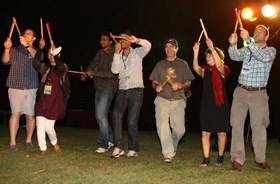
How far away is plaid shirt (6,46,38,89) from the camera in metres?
7.57

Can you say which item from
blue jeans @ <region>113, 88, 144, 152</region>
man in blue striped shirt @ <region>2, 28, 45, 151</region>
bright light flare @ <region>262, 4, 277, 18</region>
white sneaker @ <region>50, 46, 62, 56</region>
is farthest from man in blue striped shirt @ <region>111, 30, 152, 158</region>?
bright light flare @ <region>262, 4, 277, 18</region>

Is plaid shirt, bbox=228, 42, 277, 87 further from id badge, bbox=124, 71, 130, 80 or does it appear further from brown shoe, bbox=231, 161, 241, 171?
id badge, bbox=124, 71, 130, 80

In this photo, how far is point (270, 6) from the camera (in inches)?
401

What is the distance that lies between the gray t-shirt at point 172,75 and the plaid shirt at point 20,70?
217 centimetres

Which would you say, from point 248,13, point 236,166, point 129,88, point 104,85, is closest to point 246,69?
point 236,166

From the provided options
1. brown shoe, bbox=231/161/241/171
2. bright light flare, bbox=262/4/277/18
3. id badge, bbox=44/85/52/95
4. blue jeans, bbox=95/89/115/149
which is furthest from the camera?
bright light flare, bbox=262/4/277/18

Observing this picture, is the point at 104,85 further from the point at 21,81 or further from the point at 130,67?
the point at 21,81

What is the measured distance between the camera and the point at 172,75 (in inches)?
273

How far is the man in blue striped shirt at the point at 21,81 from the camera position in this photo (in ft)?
24.7

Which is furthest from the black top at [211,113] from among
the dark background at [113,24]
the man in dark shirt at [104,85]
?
the dark background at [113,24]

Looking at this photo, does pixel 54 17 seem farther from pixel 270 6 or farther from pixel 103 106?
pixel 103 106

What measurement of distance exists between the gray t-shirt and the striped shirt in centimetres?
33

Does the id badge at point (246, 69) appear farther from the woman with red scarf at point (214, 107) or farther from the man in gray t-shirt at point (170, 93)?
the man in gray t-shirt at point (170, 93)

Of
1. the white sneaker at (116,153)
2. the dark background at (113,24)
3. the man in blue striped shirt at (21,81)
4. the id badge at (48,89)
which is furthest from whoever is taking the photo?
the dark background at (113,24)
